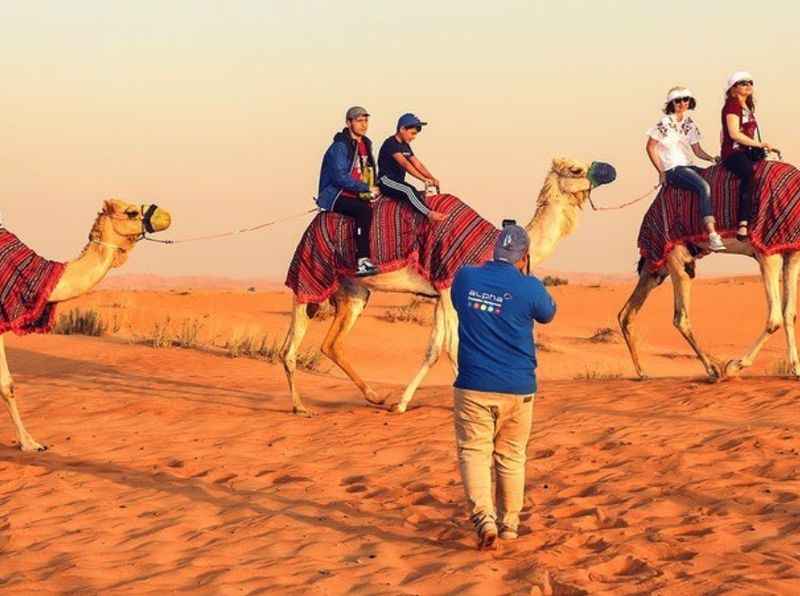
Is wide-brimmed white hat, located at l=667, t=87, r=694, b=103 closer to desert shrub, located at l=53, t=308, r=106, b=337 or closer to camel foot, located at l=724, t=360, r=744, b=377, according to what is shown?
camel foot, located at l=724, t=360, r=744, b=377

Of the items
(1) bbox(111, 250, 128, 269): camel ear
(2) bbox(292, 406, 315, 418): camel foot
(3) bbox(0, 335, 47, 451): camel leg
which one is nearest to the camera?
(3) bbox(0, 335, 47, 451): camel leg

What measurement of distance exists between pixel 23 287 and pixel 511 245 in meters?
5.71

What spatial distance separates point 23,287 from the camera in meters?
11.6

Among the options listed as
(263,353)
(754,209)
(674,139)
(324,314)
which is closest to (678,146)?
(674,139)

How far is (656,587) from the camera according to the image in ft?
22.5

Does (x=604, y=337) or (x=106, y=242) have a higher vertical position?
(x=106, y=242)

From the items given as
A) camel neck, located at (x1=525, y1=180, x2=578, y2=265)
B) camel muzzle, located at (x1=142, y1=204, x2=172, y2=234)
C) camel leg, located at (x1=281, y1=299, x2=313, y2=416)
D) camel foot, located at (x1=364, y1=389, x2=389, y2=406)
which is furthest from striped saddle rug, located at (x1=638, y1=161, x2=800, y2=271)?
camel muzzle, located at (x1=142, y1=204, x2=172, y2=234)

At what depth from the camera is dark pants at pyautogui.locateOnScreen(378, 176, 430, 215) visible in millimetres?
13172

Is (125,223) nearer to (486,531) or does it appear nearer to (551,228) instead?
(551,228)

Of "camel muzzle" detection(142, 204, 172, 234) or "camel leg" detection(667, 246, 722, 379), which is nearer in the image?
"camel muzzle" detection(142, 204, 172, 234)

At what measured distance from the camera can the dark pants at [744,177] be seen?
507 inches

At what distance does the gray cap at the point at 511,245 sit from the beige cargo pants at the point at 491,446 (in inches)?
33.8

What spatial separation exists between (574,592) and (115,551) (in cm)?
326

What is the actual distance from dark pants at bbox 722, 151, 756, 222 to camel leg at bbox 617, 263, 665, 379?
5.78ft
